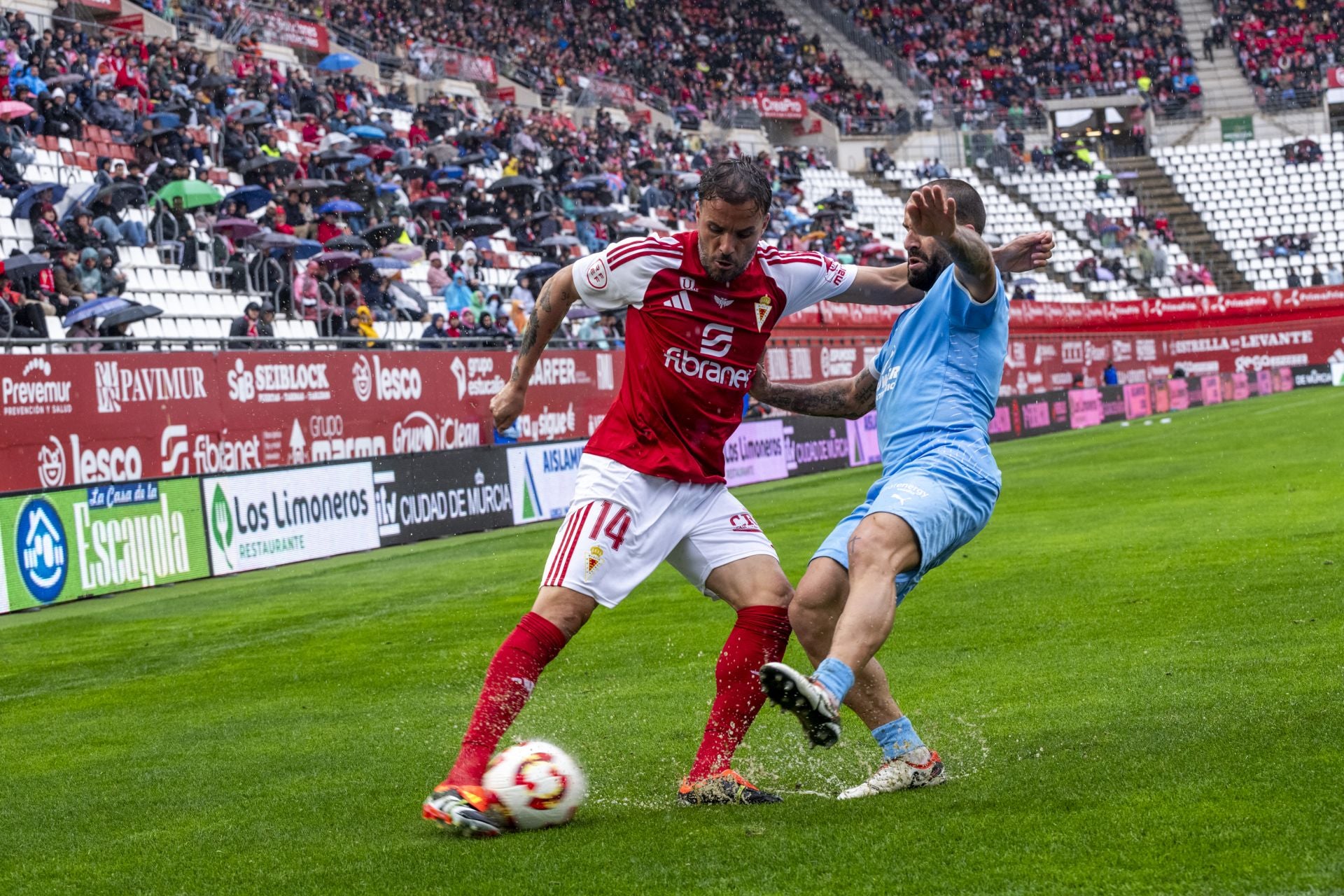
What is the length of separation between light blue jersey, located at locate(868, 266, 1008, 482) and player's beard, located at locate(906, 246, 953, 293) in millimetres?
73

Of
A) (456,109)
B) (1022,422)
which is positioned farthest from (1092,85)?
(456,109)

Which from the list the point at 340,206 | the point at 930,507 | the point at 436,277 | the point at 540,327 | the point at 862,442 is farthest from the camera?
the point at 862,442

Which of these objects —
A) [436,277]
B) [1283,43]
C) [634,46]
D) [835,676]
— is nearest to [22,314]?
[436,277]

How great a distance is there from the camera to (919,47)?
61.9 metres

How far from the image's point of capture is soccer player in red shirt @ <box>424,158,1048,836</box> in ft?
17.2

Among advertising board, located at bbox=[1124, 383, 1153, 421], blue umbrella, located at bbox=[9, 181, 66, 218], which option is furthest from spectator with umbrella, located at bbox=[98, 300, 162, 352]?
advertising board, located at bbox=[1124, 383, 1153, 421]

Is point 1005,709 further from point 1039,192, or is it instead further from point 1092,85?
point 1092,85

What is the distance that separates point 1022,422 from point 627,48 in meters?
22.6

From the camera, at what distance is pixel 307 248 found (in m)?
23.9

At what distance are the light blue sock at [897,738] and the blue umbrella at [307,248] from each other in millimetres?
19739

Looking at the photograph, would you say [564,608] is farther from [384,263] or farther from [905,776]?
[384,263]

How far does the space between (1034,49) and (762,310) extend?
60021 mm

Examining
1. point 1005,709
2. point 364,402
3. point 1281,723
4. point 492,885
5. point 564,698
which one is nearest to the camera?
point 492,885

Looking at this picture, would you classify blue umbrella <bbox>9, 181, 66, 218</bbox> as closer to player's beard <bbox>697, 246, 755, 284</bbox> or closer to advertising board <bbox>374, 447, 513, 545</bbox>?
advertising board <bbox>374, 447, 513, 545</bbox>
